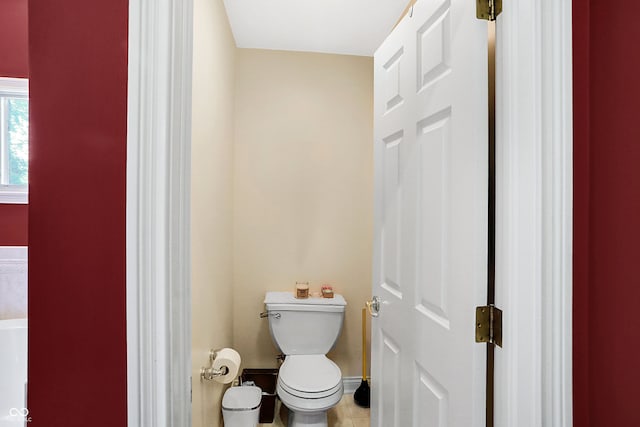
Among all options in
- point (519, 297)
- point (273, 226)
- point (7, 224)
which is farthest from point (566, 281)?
point (7, 224)

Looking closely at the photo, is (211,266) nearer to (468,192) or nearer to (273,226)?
(273,226)

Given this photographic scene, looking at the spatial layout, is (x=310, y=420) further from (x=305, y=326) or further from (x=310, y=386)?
(x=305, y=326)

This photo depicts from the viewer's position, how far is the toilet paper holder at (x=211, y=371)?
1.57 meters

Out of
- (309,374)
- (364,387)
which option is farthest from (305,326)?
(364,387)

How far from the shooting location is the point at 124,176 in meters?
0.70

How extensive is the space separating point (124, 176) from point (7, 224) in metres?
1.66

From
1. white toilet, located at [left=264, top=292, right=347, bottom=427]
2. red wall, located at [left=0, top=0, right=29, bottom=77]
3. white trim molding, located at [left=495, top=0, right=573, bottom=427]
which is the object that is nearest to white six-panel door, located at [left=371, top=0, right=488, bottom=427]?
white trim molding, located at [left=495, top=0, right=573, bottom=427]

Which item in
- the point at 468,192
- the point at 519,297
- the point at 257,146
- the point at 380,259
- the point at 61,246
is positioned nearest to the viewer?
the point at 61,246

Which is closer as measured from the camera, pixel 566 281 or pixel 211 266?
pixel 566 281

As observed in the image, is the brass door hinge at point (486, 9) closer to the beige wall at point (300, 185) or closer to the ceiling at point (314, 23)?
the ceiling at point (314, 23)

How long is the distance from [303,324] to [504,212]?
187 centimetres

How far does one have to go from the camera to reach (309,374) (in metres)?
2.16
